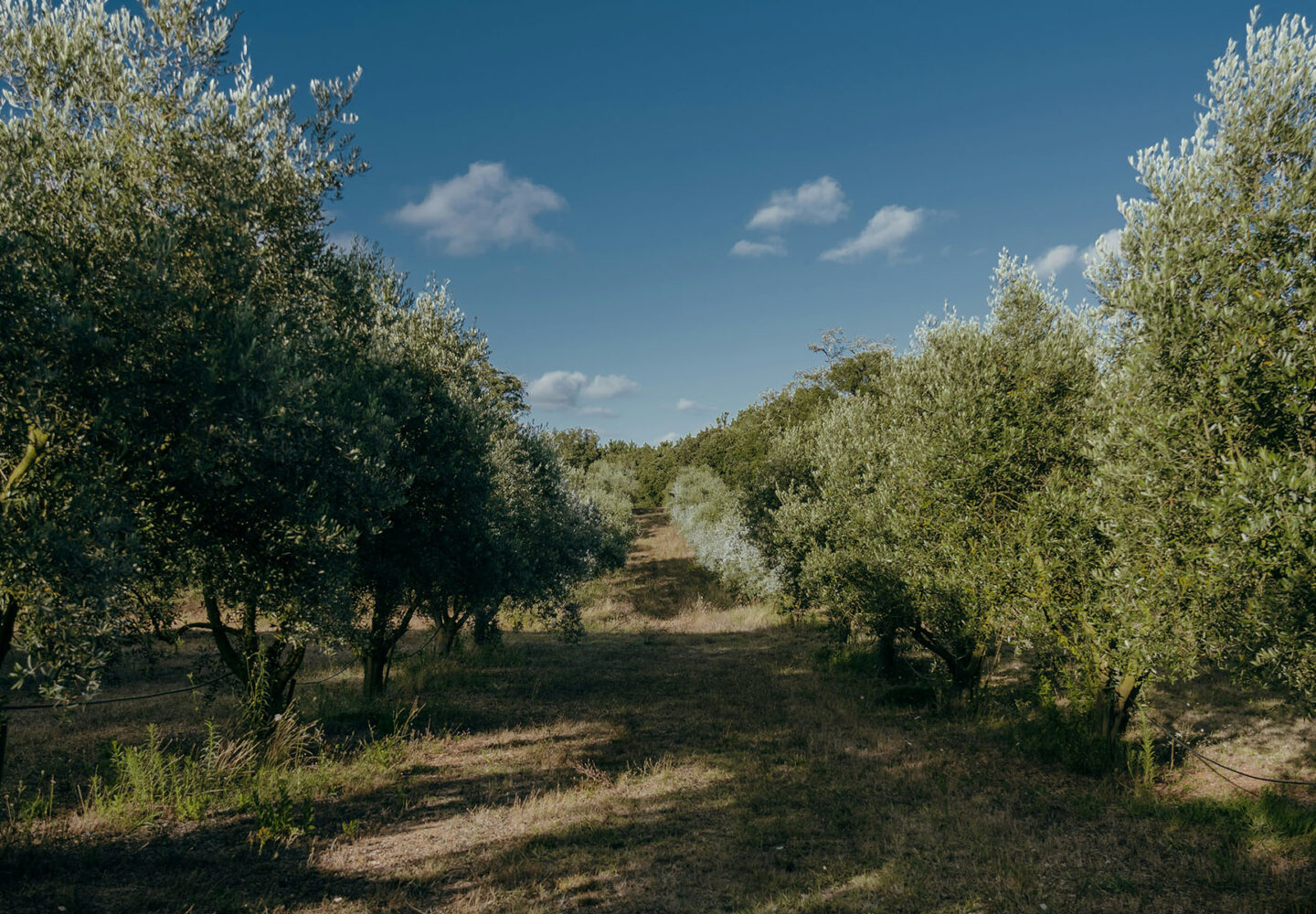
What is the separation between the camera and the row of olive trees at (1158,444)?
30.7 feet

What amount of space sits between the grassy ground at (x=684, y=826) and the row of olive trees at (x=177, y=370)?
298 centimetres

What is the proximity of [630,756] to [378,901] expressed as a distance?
24.9 ft

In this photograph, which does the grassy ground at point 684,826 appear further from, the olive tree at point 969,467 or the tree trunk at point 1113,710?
the olive tree at point 969,467

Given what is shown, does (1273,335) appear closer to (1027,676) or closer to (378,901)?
(378,901)

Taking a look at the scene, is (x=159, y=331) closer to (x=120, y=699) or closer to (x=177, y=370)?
(x=177, y=370)

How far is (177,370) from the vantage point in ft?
28.7

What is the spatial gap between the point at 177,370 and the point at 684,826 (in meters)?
11.1

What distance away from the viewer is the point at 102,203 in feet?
31.0

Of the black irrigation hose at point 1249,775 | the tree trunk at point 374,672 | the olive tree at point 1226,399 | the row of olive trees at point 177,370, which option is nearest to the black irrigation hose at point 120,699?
the row of olive trees at point 177,370

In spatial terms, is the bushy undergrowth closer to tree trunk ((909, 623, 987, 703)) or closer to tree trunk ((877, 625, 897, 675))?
tree trunk ((909, 623, 987, 703))

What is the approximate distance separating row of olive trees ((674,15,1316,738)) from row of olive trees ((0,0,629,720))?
13.1 m

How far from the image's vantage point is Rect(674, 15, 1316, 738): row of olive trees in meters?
9.34

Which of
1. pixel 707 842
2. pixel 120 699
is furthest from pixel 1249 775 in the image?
pixel 120 699

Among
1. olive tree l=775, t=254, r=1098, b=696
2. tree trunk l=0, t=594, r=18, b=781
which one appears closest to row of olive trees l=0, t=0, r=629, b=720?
tree trunk l=0, t=594, r=18, b=781
